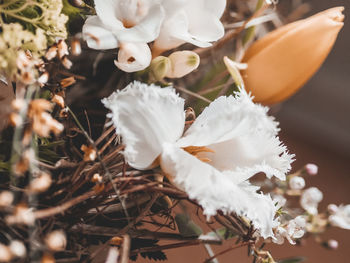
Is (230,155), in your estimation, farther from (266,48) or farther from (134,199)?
(266,48)

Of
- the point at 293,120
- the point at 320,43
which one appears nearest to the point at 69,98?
the point at 320,43

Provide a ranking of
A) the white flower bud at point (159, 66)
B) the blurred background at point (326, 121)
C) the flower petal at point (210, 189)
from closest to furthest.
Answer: the flower petal at point (210, 189)
the white flower bud at point (159, 66)
the blurred background at point (326, 121)

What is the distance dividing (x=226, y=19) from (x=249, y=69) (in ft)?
0.68

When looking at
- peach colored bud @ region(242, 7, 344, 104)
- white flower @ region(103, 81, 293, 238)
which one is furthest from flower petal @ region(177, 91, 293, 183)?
peach colored bud @ region(242, 7, 344, 104)

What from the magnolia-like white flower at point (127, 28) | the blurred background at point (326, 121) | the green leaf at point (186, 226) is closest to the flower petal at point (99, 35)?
the magnolia-like white flower at point (127, 28)

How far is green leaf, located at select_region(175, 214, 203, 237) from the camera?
1.12 ft

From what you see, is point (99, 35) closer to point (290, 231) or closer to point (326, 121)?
point (290, 231)

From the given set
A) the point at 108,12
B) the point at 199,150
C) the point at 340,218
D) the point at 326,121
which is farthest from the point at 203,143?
the point at 326,121

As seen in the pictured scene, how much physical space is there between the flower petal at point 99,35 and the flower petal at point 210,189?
0.10m

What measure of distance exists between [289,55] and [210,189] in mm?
231

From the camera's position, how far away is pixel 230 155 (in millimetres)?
297

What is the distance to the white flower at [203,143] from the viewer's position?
26cm

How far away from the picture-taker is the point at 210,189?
26 centimetres

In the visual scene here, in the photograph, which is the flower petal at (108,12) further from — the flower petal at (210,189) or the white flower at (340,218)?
the white flower at (340,218)
